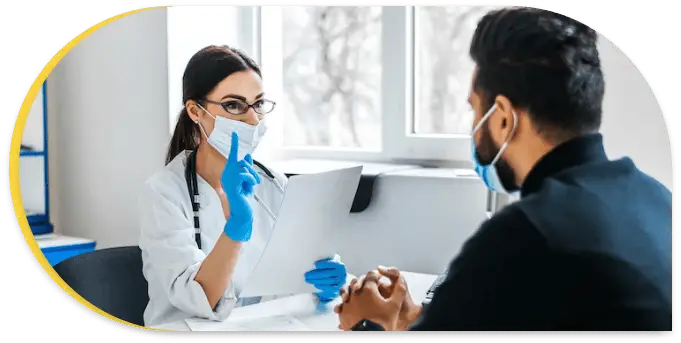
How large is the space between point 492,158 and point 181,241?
0.51 m

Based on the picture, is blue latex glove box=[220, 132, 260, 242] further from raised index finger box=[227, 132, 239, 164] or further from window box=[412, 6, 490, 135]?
window box=[412, 6, 490, 135]

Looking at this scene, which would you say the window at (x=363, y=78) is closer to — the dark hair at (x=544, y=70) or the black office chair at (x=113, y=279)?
the dark hair at (x=544, y=70)

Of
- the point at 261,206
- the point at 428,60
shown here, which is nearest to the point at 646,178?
the point at 428,60

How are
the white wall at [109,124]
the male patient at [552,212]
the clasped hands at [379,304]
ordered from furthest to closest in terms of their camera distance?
the white wall at [109,124], the clasped hands at [379,304], the male patient at [552,212]

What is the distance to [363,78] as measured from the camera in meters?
1.31

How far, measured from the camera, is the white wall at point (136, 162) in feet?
3.95

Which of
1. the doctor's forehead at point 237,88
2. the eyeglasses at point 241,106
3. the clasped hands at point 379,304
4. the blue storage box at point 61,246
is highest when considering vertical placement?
the doctor's forehead at point 237,88

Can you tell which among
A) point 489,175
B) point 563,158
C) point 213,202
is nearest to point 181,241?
point 213,202

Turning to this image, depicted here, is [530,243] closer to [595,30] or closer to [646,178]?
[646,178]

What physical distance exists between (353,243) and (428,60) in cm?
32

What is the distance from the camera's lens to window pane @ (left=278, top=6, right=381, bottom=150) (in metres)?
1.28

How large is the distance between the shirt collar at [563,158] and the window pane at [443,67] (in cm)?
13

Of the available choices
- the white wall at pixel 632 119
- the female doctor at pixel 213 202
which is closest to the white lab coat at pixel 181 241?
the female doctor at pixel 213 202

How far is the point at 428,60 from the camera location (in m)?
1.25
